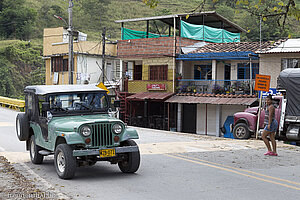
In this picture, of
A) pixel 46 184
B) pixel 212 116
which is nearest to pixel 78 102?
pixel 46 184

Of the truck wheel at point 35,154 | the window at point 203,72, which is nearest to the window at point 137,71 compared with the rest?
Answer: the window at point 203,72

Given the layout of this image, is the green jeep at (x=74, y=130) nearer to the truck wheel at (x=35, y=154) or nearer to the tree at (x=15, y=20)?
the truck wheel at (x=35, y=154)

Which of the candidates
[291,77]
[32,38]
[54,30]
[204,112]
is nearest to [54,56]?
[54,30]

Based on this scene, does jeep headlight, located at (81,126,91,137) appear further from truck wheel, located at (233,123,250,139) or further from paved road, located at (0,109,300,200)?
truck wheel, located at (233,123,250,139)

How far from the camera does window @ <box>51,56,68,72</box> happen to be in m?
38.2

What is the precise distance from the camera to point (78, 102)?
32.3ft

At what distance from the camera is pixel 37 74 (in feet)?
187

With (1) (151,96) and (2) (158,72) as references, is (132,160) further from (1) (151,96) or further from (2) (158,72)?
(2) (158,72)

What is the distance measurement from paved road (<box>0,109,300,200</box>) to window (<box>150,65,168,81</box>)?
18.4 m

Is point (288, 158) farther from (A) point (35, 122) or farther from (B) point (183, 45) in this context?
(B) point (183, 45)

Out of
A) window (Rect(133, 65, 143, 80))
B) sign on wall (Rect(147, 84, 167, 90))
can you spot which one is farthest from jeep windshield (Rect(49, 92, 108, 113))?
window (Rect(133, 65, 143, 80))

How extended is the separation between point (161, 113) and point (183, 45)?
19.5 ft

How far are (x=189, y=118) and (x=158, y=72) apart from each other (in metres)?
4.44

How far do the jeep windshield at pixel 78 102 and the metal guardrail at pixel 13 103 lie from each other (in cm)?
2542
